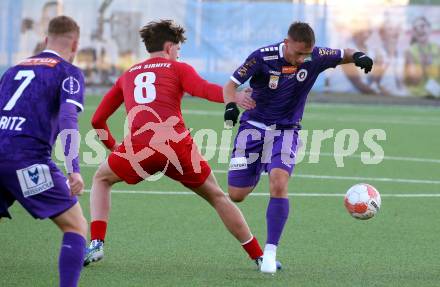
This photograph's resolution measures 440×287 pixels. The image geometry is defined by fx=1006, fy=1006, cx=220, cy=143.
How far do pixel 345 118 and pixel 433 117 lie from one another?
267cm

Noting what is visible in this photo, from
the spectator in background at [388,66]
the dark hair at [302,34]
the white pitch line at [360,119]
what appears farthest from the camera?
the spectator in background at [388,66]

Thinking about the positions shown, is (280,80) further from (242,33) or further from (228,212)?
(242,33)

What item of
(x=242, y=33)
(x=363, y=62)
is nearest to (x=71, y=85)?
(x=363, y=62)

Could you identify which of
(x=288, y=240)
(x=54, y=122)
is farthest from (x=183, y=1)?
(x=54, y=122)

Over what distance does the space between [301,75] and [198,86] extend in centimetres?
143

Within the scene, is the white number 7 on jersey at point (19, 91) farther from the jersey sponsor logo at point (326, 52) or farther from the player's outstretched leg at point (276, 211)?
the jersey sponsor logo at point (326, 52)

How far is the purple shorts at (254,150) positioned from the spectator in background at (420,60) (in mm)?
19215

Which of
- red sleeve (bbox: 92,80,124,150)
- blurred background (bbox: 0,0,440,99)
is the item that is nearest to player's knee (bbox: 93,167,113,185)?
red sleeve (bbox: 92,80,124,150)

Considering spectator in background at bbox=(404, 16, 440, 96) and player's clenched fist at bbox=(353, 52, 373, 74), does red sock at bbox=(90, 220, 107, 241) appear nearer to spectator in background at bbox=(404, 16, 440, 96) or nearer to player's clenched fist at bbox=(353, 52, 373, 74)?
player's clenched fist at bbox=(353, 52, 373, 74)

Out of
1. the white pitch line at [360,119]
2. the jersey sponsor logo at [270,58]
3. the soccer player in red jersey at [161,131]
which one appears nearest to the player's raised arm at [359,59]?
the jersey sponsor logo at [270,58]

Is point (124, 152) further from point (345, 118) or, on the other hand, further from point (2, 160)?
point (345, 118)

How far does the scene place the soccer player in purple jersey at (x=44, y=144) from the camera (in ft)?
20.6

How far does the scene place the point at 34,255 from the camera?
8.23 meters

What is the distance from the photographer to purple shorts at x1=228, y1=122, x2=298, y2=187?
8.59 m
